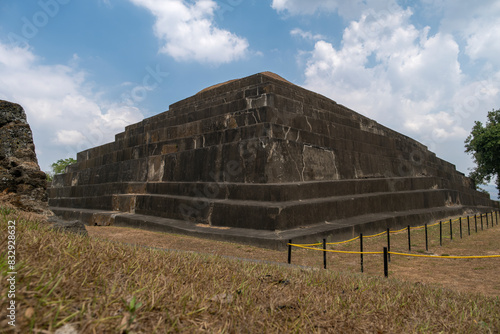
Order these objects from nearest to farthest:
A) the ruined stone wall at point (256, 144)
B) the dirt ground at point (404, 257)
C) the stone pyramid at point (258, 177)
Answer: the dirt ground at point (404, 257)
the stone pyramid at point (258, 177)
the ruined stone wall at point (256, 144)

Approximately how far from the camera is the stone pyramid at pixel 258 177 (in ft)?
27.9

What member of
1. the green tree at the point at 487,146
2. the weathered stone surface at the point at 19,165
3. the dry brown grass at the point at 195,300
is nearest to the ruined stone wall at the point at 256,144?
the weathered stone surface at the point at 19,165

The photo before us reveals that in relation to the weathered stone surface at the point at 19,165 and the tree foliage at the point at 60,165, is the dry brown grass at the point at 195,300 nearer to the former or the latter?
the weathered stone surface at the point at 19,165

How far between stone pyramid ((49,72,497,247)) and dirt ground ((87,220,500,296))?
0.50 m

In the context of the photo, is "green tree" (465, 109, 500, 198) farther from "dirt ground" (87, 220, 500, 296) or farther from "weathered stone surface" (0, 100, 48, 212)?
"weathered stone surface" (0, 100, 48, 212)

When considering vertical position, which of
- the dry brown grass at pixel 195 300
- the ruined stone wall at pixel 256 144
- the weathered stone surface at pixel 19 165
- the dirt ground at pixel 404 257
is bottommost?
the dirt ground at pixel 404 257

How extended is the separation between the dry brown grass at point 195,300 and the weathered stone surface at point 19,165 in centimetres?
241

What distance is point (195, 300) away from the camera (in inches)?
86.3

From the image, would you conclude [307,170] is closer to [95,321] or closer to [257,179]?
[257,179]

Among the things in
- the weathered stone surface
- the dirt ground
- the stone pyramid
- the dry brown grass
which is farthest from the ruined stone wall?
the dry brown grass

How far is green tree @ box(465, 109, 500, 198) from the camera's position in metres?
27.6

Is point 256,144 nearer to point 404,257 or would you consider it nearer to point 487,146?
point 404,257

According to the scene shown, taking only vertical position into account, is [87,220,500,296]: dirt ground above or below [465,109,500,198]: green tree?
below

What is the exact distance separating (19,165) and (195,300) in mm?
4725
